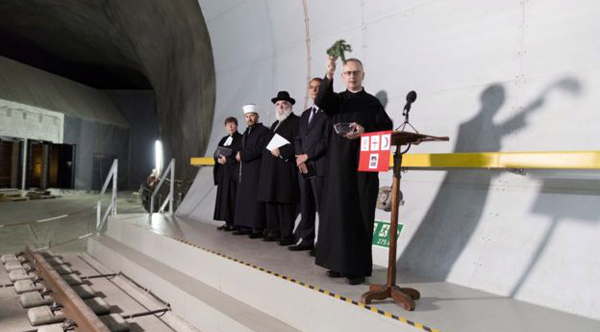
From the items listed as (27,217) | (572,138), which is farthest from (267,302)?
(27,217)

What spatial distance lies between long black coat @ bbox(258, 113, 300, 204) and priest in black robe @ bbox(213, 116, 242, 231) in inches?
35.7

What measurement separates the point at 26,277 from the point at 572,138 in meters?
5.30

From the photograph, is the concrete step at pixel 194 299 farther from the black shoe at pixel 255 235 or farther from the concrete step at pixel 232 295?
the black shoe at pixel 255 235

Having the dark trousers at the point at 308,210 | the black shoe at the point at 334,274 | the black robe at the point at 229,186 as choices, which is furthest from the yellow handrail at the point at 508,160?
the black robe at the point at 229,186

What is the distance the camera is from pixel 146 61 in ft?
40.6

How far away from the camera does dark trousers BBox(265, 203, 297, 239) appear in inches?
167

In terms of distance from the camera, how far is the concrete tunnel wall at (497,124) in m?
2.55

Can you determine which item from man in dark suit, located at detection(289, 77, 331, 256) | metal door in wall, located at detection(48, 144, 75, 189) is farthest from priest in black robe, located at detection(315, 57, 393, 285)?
metal door in wall, located at detection(48, 144, 75, 189)

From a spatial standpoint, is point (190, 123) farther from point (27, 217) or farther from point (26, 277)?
point (26, 277)

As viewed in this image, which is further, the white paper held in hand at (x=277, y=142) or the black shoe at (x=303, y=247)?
the white paper held in hand at (x=277, y=142)

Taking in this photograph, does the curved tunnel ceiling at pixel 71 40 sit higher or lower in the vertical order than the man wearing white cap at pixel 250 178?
higher

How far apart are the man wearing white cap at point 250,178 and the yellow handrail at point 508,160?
1.79 meters

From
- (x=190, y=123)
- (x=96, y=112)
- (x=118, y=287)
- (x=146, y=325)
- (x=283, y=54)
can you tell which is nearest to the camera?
(x=146, y=325)

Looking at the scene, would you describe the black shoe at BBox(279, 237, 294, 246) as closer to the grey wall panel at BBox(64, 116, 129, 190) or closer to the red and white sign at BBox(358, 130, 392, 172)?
the red and white sign at BBox(358, 130, 392, 172)
